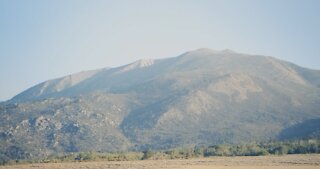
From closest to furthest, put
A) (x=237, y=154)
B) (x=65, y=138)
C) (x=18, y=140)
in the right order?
(x=237, y=154) < (x=18, y=140) < (x=65, y=138)

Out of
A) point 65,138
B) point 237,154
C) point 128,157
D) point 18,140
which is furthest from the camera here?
point 65,138

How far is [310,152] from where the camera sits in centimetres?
10450

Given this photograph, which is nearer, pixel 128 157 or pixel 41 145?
pixel 128 157

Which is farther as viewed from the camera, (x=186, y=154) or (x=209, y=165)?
(x=186, y=154)

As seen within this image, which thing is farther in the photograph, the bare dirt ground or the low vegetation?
the low vegetation

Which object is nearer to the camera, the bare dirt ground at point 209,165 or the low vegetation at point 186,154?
the bare dirt ground at point 209,165

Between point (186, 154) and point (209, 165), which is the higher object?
point (186, 154)

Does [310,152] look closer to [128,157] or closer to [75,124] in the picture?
[128,157]

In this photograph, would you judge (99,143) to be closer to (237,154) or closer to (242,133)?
(242,133)

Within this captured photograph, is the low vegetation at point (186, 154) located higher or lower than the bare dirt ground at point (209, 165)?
higher

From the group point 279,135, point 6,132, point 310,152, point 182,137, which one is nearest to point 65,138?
point 6,132

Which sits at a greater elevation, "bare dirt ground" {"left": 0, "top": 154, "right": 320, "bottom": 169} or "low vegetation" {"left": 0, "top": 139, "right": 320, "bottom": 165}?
"low vegetation" {"left": 0, "top": 139, "right": 320, "bottom": 165}

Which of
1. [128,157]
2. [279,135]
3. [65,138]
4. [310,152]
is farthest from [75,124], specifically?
[310,152]

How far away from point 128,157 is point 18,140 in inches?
3413
